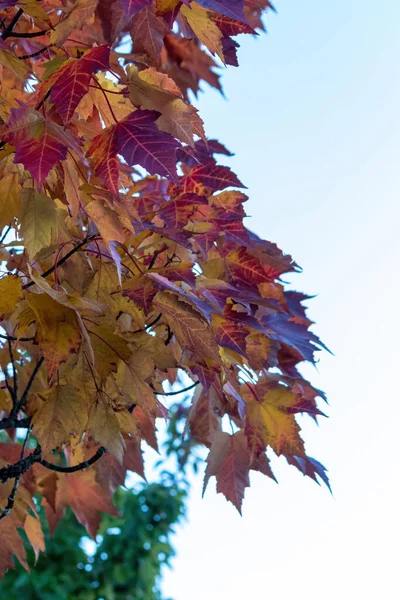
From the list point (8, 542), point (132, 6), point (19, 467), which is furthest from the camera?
point (8, 542)

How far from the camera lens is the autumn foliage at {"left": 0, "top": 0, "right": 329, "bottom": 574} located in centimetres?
111

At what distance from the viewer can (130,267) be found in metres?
1.31

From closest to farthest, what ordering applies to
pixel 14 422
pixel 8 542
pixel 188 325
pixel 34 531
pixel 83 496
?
pixel 188 325
pixel 14 422
pixel 8 542
pixel 34 531
pixel 83 496

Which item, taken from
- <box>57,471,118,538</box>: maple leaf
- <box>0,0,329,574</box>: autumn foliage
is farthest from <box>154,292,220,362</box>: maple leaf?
<box>57,471,118,538</box>: maple leaf

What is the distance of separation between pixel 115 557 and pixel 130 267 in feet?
26.8

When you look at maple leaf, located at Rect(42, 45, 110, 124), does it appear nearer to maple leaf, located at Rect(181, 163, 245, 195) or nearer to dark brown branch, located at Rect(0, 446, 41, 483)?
maple leaf, located at Rect(181, 163, 245, 195)

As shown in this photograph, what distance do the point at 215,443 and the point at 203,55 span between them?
1.43 meters

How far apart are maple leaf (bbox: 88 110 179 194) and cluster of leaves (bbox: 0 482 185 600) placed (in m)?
7.50

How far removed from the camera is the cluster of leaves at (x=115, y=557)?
8.19 meters

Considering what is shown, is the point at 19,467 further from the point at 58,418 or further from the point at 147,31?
the point at 147,31

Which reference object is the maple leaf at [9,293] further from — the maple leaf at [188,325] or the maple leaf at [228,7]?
the maple leaf at [228,7]

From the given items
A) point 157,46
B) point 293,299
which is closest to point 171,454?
point 293,299

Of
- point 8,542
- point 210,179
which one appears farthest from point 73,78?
point 8,542

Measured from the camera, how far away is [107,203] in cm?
118
